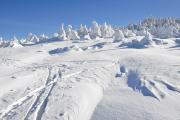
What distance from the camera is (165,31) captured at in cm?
9894

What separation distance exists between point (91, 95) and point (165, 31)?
244 ft

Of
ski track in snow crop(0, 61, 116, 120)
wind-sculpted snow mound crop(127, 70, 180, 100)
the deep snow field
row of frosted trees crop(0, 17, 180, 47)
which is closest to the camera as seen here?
ski track in snow crop(0, 61, 116, 120)

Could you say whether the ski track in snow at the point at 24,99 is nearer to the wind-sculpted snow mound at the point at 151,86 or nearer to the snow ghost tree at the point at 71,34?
the wind-sculpted snow mound at the point at 151,86

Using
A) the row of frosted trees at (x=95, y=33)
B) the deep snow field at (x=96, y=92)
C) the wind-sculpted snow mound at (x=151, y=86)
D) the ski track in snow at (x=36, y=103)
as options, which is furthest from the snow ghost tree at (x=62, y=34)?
the wind-sculpted snow mound at (x=151, y=86)

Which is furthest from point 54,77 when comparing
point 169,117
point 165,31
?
point 165,31

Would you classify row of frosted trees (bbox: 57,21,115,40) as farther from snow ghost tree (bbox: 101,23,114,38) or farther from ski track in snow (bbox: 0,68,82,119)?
ski track in snow (bbox: 0,68,82,119)

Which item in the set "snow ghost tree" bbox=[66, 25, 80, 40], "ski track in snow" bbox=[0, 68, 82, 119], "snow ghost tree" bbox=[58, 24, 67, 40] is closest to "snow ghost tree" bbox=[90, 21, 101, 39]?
"snow ghost tree" bbox=[66, 25, 80, 40]

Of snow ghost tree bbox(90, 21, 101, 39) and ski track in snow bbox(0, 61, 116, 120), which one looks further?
snow ghost tree bbox(90, 21, 101, 39)

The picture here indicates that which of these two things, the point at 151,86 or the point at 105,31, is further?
the point at 105,31

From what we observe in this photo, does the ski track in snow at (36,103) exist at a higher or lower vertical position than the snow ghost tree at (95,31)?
lower

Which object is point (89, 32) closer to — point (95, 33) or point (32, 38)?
point (95, 33)

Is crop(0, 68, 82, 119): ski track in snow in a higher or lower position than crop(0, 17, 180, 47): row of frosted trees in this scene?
lower

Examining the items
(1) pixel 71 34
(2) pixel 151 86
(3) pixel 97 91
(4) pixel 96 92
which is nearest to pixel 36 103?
(4) pixel 96 92

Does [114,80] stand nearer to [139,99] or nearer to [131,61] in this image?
[139,99]
